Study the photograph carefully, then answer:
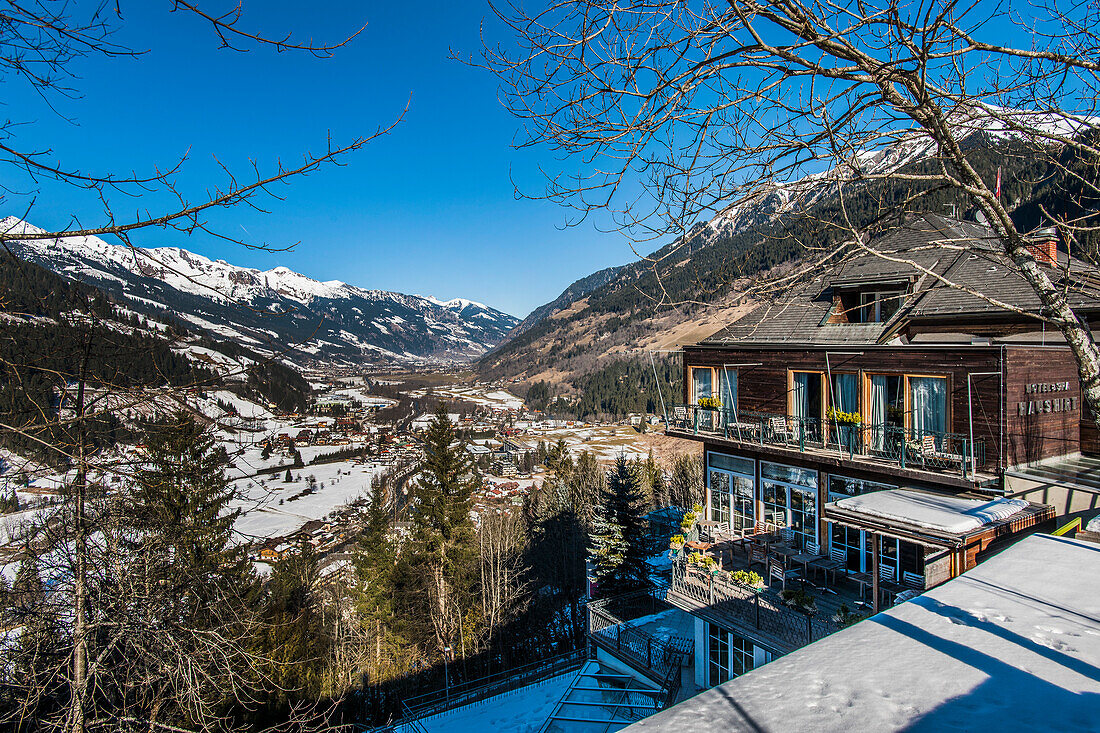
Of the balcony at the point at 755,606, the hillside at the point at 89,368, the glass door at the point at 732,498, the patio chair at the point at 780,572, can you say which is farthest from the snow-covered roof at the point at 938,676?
the glass door at the point at 732,498

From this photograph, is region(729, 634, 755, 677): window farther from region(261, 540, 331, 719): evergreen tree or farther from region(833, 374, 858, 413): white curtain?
region(261, 540, 331, 719): evergreen tree

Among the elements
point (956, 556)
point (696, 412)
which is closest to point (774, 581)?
point (696, 412)

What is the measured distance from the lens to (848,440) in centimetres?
1223

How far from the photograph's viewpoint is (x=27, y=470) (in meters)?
3.81

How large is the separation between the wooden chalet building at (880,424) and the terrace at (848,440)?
3 centimetres

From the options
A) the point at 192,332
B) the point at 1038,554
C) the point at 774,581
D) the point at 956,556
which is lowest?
the point at 774,581

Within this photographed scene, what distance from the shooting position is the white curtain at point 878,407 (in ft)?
39.6

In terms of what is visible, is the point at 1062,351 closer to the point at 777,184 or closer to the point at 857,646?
the point at 777,184

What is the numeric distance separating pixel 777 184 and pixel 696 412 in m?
12.0

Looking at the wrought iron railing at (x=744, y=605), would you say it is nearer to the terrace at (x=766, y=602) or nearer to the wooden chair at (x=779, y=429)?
the terrace at (x=766, y=602)

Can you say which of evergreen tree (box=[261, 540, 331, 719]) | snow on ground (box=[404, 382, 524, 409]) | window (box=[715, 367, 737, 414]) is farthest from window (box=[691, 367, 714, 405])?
snow on ground (box=[404, 382, 524, 409])

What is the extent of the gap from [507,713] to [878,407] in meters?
15.1

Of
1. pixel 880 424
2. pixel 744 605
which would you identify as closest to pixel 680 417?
pixel 880 424

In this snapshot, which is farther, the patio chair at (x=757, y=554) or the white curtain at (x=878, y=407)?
the patio chair at (x=757, y=554)
